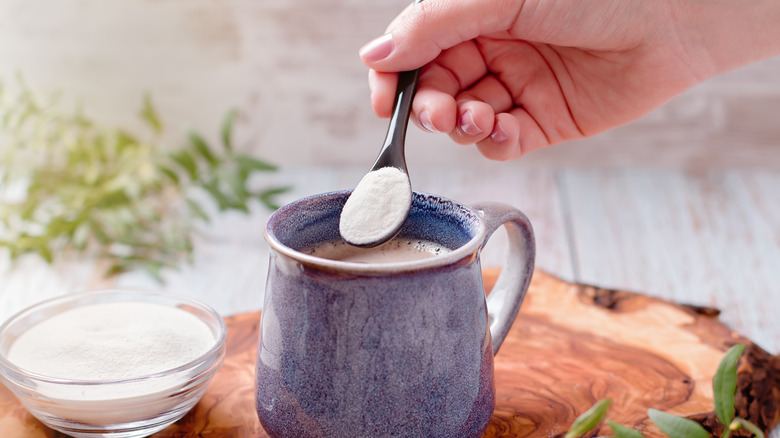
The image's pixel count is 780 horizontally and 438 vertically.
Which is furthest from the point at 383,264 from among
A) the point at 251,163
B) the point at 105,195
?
the point at 105,195

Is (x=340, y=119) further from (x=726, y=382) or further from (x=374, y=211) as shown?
(x=726, y=382)

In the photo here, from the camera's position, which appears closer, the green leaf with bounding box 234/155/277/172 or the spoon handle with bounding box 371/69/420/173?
the spoon handle with bounding box 371/69/420/173

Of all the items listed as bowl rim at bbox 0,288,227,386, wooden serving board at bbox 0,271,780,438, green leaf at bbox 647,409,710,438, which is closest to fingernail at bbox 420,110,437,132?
wooden serving board at bbox 0,271,780,438

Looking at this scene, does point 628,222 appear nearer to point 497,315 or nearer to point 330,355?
point 497,315

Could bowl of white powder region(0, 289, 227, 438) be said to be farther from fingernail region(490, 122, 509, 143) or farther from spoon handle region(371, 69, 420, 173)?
fingernail region(490, 122, 509, 143)

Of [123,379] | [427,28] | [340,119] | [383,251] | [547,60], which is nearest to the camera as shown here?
[123,379]

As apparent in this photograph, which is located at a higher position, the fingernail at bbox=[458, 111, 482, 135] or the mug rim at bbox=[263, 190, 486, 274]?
the fingernail at bbox=[458, 111, 482, 135]
